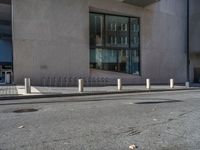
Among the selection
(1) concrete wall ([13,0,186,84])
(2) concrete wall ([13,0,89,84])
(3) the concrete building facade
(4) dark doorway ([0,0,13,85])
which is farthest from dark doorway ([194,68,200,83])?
(4) dark doorway ([0,0,13,85])

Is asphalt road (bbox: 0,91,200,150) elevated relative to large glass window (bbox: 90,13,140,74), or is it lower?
lower

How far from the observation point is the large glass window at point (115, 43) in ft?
107

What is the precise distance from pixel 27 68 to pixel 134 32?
15.1 metres

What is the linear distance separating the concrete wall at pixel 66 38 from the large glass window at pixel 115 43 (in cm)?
101

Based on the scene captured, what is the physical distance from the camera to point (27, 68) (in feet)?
88.8

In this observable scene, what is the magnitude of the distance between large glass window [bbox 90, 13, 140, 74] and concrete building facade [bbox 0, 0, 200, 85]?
606mm

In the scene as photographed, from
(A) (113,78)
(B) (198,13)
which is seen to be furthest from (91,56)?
(B) (198,13)

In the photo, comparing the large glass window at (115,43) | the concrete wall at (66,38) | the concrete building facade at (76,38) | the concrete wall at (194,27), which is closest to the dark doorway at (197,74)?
the concrete wall at (194,27)

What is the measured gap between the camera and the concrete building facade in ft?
88.7

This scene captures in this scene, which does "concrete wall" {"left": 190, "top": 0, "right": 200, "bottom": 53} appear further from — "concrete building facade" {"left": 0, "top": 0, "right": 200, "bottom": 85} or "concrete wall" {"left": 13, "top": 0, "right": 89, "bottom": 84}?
"concrete wall" {"left": 13, "top": 0, "right": 89, "bottom": 84}

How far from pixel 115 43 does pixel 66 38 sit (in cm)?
743

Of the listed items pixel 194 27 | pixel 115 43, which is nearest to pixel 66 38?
pixel 115 43

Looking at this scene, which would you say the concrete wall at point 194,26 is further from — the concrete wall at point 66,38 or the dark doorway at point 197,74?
the concrete wall at point 66,38

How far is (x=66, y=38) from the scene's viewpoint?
2906cm
